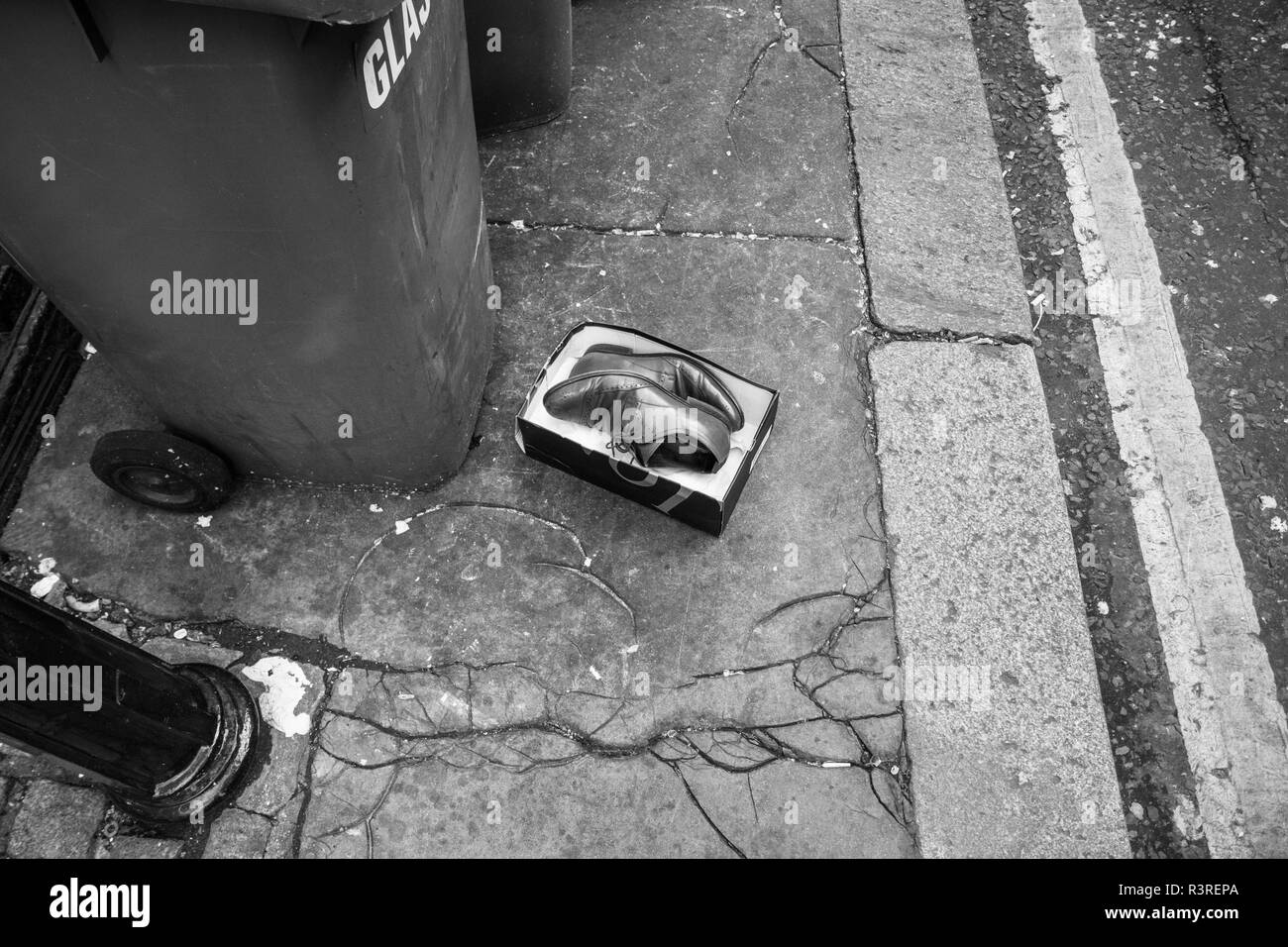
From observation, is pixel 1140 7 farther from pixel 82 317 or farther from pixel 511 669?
pixel 82 317

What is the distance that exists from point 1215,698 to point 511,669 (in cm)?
231

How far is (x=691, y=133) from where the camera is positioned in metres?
4.11

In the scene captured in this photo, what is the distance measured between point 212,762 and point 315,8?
2.08 m

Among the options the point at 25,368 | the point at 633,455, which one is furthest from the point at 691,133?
the point at 25,368

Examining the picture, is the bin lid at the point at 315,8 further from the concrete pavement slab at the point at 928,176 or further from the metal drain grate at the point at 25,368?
the concrete pavement slab at the point at 928,176

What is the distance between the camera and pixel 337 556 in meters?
3.06

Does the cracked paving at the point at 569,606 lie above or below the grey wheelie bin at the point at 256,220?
below

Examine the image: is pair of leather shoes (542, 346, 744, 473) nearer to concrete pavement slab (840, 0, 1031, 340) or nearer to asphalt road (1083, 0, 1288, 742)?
concrete pavement slab (840, 0, 1031, 340)

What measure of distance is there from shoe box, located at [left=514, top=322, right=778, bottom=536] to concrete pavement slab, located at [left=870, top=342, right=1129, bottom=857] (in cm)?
59

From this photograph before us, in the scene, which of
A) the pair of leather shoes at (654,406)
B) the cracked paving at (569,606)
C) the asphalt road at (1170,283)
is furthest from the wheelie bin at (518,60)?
the asphalt road at (1170,283)

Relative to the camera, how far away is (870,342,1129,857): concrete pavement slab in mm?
2754

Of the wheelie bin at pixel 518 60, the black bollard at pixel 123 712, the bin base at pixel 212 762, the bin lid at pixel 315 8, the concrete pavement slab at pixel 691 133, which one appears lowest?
the bin base at pixel 212 762

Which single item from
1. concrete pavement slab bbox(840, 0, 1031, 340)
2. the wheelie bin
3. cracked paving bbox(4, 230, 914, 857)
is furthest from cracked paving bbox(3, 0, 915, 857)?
the wheelie bin

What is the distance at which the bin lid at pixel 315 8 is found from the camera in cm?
159
